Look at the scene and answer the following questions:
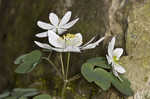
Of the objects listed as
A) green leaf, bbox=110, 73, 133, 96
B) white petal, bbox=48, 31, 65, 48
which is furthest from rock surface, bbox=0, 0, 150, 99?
white petal, bbox=48, 31, 65, 48

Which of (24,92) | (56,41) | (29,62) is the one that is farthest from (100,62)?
(24,92)

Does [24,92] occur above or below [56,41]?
below

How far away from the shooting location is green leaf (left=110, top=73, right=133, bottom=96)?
1.07 meters

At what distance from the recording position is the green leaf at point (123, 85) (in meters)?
1.07

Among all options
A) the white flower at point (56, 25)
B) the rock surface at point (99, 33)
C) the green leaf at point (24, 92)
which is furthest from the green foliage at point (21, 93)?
the white flower at point (56, 25)

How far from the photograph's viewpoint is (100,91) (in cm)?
126

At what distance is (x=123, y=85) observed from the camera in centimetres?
109

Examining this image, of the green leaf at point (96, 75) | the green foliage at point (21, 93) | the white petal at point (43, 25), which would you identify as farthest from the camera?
the green foliage at point (21, 93)

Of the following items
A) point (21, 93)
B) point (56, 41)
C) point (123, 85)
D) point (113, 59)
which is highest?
point (56, 41)

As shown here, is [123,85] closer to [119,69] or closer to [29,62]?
[119,69]

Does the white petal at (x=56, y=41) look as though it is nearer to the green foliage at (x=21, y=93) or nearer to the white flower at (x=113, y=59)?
the white flower at (x=113, y=59)

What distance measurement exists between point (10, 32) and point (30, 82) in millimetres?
536

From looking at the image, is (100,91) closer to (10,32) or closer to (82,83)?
(82,83)

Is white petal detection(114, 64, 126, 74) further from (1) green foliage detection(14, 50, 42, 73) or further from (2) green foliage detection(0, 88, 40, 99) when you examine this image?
(2) green foliage detection(0, 88, 40, 99)
